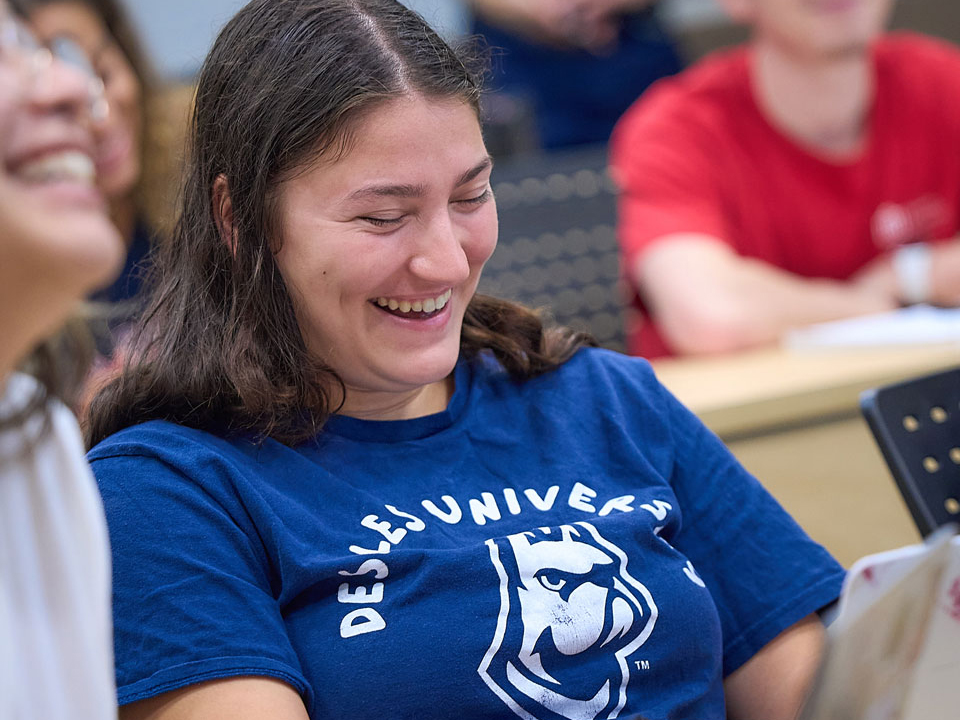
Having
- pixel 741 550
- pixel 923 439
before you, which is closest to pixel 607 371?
pixel 741 550

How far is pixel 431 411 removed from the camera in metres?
1.17

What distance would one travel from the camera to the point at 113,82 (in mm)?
2324

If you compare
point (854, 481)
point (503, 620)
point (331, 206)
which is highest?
point (331, 206)

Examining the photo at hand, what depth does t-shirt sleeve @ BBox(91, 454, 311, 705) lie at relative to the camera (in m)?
0.88

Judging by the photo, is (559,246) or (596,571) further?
(559,246)

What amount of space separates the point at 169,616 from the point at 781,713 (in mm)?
612

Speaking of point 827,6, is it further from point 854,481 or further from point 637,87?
point 854,481

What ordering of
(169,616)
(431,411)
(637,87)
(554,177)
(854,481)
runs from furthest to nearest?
(637,87)
(554,177)
(854,481)
(431,411)
(169,616)

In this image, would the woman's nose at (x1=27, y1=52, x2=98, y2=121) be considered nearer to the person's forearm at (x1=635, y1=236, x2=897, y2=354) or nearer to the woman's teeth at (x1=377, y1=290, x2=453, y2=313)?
the woman's teeth at (x1=377, y1=290, x2=453, y2=313)

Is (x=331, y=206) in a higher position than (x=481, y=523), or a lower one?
higher

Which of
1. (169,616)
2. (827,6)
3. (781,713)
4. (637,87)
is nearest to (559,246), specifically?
(827,6)

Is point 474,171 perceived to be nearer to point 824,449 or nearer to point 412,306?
point 412,306

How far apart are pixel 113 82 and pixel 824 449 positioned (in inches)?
62.0

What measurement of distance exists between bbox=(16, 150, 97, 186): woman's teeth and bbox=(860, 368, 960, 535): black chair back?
82cm
